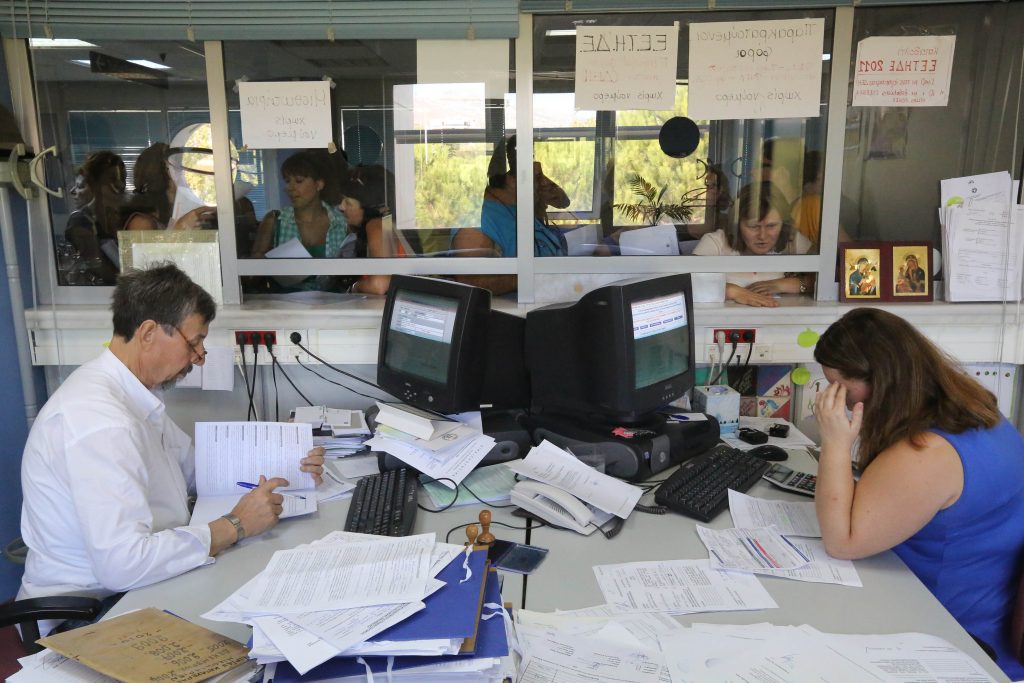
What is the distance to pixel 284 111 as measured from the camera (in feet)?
8.46

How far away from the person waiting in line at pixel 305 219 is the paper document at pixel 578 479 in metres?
A: 1.28

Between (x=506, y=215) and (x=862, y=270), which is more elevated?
(x=506, y=215)

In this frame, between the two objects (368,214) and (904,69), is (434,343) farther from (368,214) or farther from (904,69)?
(904,69)

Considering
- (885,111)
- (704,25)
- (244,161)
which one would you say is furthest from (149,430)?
(885,111)

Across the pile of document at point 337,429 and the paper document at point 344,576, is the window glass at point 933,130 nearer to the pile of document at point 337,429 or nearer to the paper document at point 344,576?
the pile of document at point 337,429

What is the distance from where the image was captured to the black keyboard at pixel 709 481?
1768 mm

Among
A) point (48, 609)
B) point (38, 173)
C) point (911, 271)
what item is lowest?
point (48, 609)

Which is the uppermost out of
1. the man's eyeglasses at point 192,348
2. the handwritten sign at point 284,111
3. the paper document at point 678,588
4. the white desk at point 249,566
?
the handwritten sign at point 284,111

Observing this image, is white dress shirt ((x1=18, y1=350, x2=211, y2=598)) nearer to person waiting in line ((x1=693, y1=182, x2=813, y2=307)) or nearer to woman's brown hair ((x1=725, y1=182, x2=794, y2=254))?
person waiting in line ((x1=693, y1=182, x2=813, y2=307))

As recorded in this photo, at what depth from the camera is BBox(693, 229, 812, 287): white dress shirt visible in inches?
106

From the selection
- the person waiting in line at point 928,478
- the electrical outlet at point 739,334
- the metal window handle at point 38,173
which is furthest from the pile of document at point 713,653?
the metal window handle at point 38,173

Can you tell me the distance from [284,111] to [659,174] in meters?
1.37

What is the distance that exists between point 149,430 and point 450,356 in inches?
30.0

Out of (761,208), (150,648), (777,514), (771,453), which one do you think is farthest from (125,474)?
(761,208)
